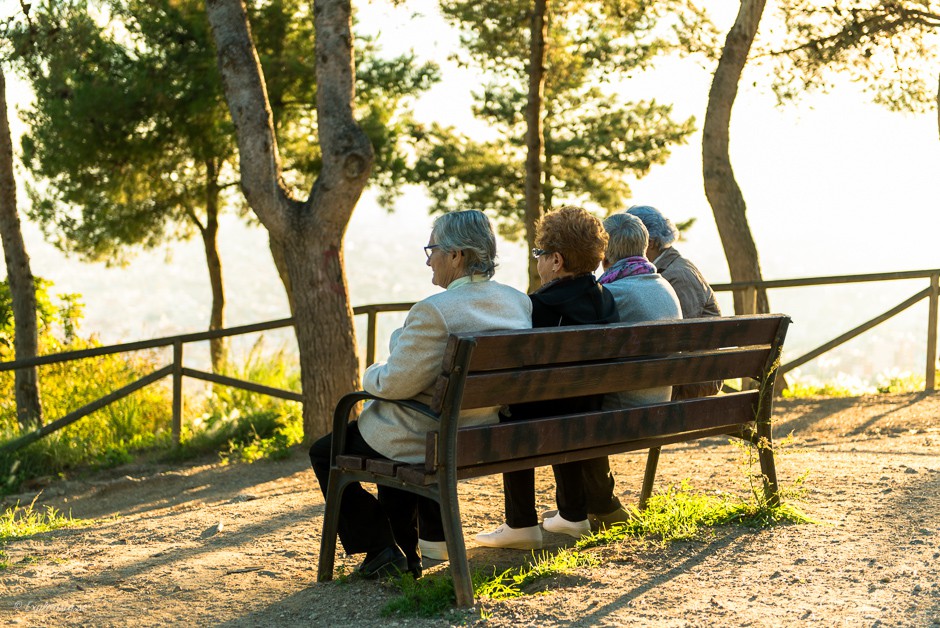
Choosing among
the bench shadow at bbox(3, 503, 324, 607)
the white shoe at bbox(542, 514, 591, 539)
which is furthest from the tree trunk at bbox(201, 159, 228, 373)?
the white shoe at bbox(542, 514, 591, 539)

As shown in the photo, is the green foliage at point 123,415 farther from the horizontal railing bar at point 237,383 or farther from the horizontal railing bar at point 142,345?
the horizontal railing bar at point 142,345

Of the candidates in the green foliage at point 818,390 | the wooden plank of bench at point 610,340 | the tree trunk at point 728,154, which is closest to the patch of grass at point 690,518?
the wooden plank of bench at point 610,340

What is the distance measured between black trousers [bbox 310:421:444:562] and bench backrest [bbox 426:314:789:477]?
54 cm

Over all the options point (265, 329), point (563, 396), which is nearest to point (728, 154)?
point (265, 329)

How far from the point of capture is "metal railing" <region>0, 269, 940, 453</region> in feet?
29.8

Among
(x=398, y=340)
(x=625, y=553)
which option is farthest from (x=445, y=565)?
(x=398, y=340)

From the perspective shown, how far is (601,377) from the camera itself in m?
3.93

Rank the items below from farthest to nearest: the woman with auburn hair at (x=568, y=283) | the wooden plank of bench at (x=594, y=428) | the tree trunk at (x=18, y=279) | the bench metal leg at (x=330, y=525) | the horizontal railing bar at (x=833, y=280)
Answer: the tree trunk at (x=18, y=279)
the horizontal railing bar at (x=833, y=280)
the woman with auburn hair at (x=568, y=283)
the bench metal leg at (x=330, y=525)
the wooden plank of bench at (x=594, y=428)

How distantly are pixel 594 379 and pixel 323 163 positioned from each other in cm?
454

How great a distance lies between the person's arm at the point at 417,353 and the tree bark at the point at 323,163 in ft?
14.3

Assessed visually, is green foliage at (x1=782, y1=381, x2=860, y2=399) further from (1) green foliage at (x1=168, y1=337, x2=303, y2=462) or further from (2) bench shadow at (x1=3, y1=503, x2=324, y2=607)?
(2) bench shadow at (x1=3, y1=503, x2=324, y2=607)

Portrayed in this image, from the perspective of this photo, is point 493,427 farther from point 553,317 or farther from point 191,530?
point 191,530

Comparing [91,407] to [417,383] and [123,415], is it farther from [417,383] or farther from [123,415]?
[417,383]

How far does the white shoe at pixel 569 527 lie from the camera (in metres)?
4.45
